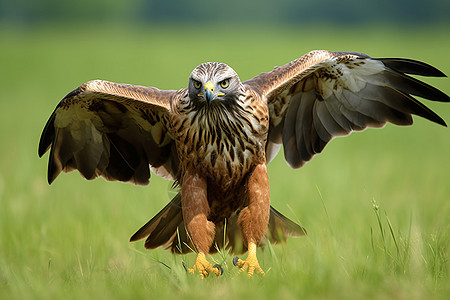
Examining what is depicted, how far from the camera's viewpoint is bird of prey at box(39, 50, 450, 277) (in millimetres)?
5473

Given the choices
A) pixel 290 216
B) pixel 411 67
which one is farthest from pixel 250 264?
pixel 290 216

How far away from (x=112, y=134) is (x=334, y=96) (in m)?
2.30

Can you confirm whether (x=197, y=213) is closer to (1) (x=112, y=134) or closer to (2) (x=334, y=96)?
(1) (x=112, y=134)

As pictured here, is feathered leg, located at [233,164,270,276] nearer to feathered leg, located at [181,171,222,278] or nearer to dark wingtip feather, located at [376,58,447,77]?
feathered leg, located at [181,171,222,278]

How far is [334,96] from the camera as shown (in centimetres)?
629

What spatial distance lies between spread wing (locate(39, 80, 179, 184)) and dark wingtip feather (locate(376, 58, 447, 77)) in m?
2.07

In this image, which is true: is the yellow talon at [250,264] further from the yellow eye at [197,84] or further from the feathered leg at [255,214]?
the yellow eye at [197,84]

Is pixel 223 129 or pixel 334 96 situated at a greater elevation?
pixel 334 96

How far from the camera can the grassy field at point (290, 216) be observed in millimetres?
4062

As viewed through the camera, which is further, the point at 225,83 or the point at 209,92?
the point at 225,83

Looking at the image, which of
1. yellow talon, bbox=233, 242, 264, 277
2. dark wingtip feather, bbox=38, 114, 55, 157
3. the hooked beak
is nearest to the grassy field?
yellow talon, bbox=233, 242, 264, 277

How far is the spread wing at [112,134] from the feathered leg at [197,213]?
722mm

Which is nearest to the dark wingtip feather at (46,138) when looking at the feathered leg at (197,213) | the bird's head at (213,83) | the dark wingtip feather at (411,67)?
the feathered leg at (197,213)

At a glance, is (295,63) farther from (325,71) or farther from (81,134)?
(81,134)
